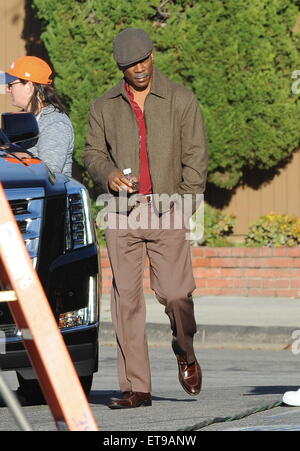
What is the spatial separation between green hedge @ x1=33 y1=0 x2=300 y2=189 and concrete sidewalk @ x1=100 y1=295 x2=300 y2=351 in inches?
111

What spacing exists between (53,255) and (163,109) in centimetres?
93

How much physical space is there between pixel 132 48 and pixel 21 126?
105 centimetres

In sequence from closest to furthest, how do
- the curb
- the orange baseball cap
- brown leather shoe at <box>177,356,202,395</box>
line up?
brown leather shoe at <box>177,356,202,395</box>
the orange baseball cap
the curb

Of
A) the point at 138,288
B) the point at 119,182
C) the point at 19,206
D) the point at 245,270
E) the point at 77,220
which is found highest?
the point at 119,182

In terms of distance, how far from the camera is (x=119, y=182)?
6777 mm

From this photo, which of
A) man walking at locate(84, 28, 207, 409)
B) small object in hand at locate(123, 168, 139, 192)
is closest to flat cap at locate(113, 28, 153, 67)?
man walking at locate(84, 28, 207, 409)

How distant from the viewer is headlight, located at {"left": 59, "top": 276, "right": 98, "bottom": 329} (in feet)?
22.9

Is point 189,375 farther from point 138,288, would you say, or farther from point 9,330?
point 9,330

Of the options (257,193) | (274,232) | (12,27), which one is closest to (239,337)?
(274,232)

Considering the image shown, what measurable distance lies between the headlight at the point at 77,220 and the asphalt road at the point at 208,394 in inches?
34.6

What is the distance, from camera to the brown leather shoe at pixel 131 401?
693 centimetres

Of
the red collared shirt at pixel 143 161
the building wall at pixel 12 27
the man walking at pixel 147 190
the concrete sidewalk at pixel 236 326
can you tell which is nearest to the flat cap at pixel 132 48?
the man walking at pixel 147 190

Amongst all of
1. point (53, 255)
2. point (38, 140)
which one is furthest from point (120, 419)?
point (38, 140)

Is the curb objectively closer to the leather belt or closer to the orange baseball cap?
the orange baseball cap
